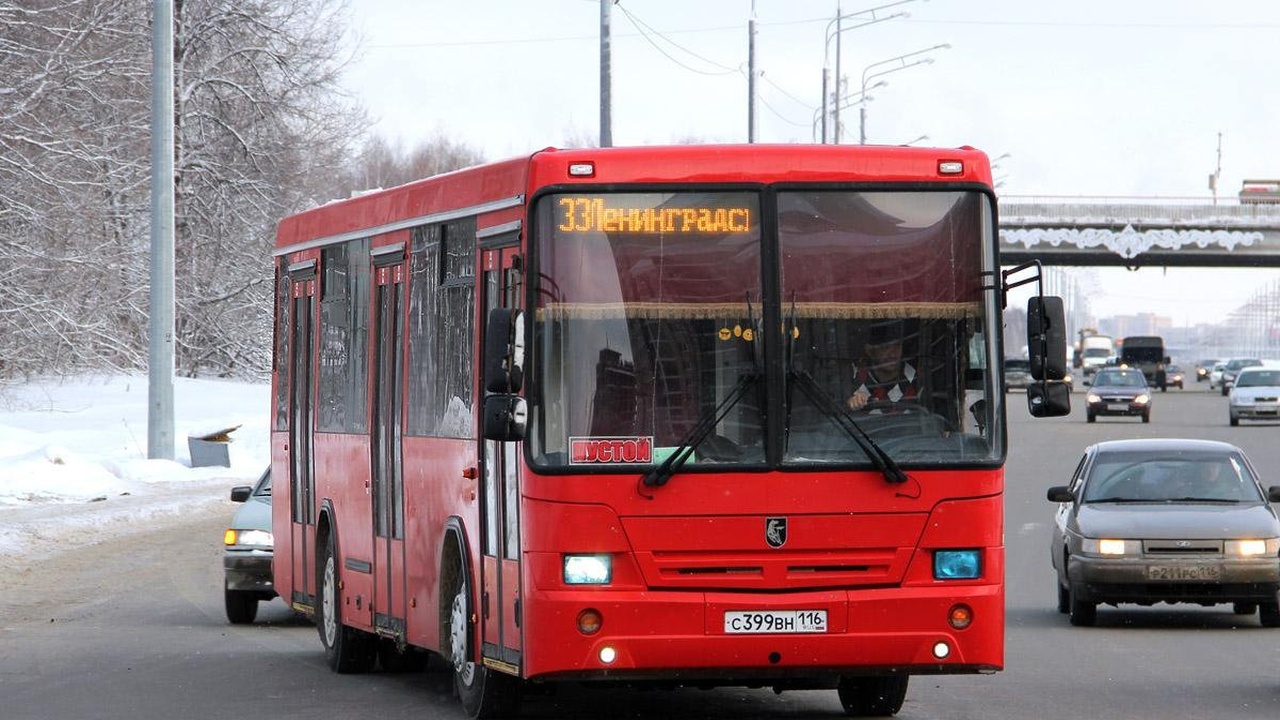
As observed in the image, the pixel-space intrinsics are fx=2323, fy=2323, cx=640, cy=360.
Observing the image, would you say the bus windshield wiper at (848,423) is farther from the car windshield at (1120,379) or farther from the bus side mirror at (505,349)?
the car windshield at (1120,379)

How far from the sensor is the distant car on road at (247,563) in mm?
16953

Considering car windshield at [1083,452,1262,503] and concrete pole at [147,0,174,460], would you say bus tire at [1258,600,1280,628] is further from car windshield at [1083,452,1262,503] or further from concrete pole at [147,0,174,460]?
concrete pole at [147,0,174,460]

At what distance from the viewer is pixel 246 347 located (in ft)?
189

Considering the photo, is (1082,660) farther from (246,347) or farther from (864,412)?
(246,347)

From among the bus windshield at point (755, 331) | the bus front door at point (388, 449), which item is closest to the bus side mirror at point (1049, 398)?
the bus windshield at point (755, 331)

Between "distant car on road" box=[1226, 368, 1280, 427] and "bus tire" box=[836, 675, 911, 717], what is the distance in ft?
154

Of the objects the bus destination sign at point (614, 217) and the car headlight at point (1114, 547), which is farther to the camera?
the car headlight at point (1114, 547)

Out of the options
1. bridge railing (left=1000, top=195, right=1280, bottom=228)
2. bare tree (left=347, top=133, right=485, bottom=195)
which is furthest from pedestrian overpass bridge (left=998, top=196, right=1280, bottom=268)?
bare tree (left=347, top=133, right=485, bottom=195)

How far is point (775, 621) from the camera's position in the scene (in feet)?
32.0

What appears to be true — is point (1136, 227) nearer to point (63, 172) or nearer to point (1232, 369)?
point (1232, 369)

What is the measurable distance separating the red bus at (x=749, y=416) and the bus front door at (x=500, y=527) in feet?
0.09

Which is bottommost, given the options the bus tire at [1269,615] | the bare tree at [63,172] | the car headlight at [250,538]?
the bus tire at [1269,615]

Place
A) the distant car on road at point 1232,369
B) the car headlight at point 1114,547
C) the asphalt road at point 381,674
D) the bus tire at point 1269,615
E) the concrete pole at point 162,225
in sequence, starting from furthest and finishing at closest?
1. the distant car on road at point 1232,369
2. the concrete pole at point 162,225
3. the bus tire at point 1269,615
4. the car headlight at point 1114,547
5. the asphalt road at point 381,674

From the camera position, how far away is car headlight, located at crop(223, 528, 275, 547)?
17.1 m
